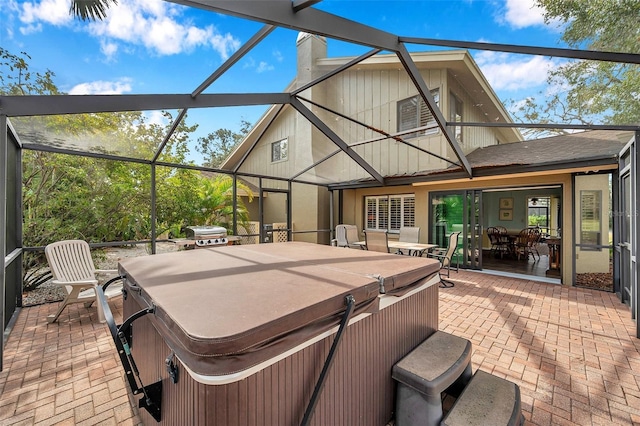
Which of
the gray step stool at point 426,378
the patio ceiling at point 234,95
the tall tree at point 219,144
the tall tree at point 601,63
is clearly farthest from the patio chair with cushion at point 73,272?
the tall tree at point 219,144

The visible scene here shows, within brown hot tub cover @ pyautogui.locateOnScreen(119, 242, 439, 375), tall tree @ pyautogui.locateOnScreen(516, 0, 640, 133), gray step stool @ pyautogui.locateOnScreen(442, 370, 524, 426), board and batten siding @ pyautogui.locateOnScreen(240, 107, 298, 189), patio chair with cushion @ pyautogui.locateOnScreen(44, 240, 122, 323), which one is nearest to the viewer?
brown hot tub cover @ pyautogui.locateOnScreen(119, 242, 439, 375)

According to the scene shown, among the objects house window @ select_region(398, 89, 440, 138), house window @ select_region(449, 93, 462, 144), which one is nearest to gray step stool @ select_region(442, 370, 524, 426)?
house window @ select_region(398, 89, 440, 138)

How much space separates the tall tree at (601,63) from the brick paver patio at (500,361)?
10.9ft

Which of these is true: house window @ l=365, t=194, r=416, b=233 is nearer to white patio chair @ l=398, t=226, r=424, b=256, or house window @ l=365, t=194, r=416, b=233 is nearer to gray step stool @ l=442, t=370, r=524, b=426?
white patio chair @ l=398, t=226, r=424, b=256

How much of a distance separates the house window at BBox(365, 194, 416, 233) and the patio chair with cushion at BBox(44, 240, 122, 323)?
25.3 feet

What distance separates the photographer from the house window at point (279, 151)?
35.0 feet

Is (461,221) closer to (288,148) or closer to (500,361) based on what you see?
(500,361)

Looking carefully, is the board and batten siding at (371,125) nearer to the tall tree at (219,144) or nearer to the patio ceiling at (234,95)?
the patio ceiling at (234,95)

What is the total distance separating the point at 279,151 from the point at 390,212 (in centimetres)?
501

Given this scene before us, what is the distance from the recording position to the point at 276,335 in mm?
1333

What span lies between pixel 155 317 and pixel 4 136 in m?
3.00

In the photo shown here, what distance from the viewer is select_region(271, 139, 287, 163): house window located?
10680 mm

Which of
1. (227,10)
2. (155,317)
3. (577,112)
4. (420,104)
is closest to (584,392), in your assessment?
(155,317)

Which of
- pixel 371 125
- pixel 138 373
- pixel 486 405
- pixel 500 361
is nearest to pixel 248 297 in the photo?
pixel 138 373
